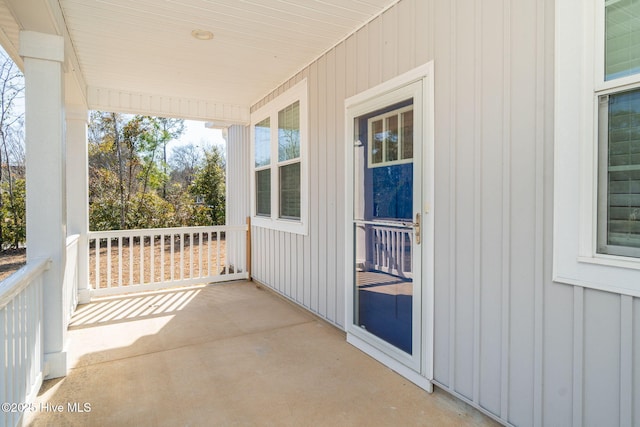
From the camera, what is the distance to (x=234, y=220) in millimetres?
6434


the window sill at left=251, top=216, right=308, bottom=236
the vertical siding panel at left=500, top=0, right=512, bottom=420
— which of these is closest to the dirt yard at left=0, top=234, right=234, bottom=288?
the window sill at left=251, top=216, right=308, bottom=236

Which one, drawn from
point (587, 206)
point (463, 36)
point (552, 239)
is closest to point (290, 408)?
point (552, 239)

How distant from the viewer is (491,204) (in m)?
2.03

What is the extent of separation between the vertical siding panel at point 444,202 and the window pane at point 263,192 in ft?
10.1

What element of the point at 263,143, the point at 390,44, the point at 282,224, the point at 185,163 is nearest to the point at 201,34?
the point at 390,44

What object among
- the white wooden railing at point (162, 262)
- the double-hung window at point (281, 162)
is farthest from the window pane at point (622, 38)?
the white wooden railing at point (162, 262)

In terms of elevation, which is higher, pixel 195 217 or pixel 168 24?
pixel 168 24

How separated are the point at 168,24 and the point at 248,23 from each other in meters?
0.67

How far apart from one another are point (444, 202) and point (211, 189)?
9583mm

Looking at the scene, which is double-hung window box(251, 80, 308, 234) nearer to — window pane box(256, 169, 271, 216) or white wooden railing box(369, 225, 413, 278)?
window pane box(256, 169, 271, 216)

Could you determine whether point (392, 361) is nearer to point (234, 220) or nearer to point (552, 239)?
point (552, 239)

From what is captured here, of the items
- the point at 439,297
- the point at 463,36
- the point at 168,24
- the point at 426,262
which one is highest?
the point at 168,24

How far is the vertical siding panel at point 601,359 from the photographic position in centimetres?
155

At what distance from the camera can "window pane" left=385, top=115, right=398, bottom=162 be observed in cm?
269
